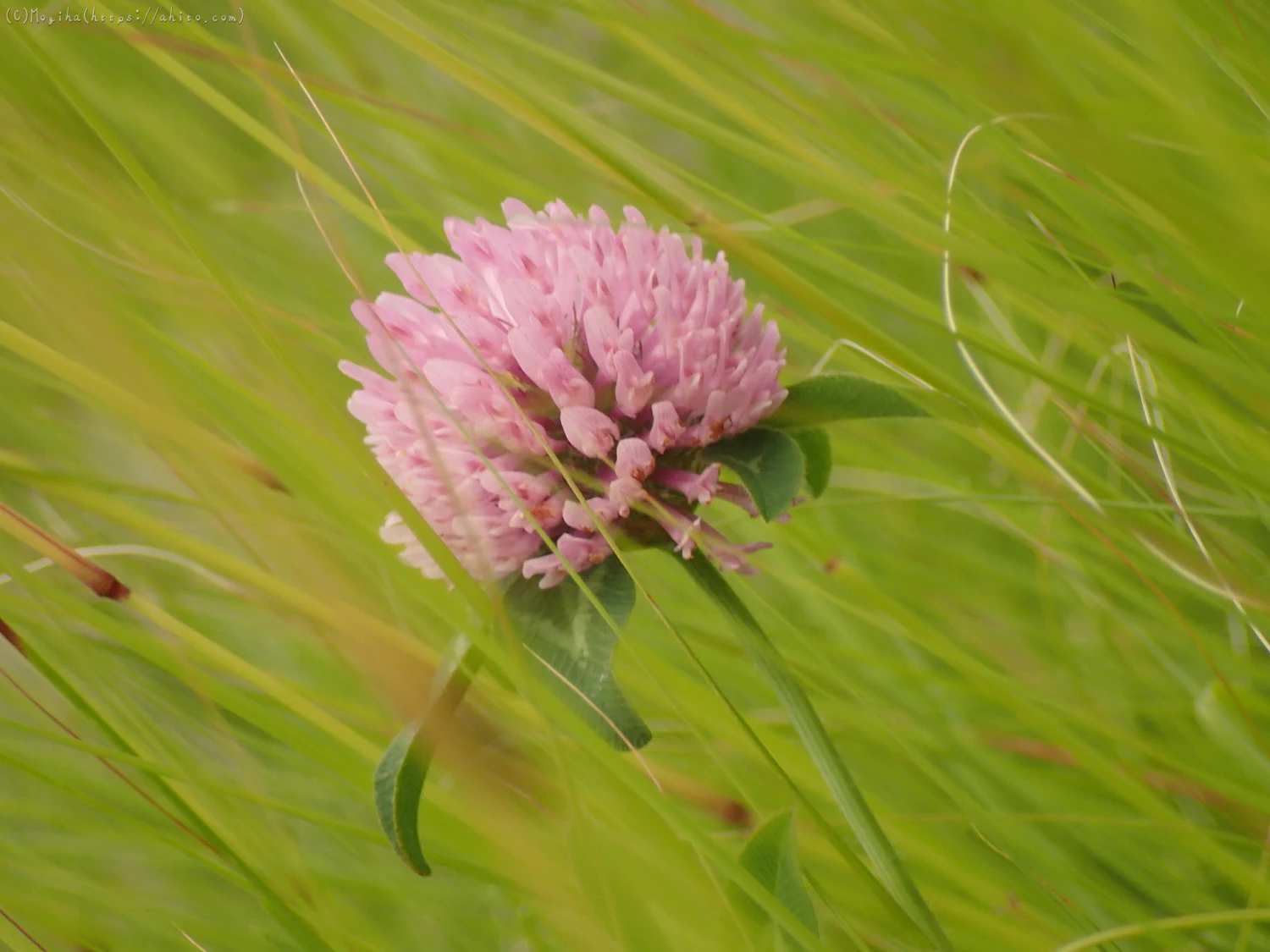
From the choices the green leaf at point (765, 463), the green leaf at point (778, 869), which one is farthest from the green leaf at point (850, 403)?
the green leaf at point (778, 869)

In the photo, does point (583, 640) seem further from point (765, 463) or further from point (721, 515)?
point (721, 515)

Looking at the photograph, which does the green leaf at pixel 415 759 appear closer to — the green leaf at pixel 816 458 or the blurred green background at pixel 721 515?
the blurred green background at pixel 721 515

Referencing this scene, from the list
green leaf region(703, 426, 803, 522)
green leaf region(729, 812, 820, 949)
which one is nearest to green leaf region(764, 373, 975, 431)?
green leaf region(703, 426, 803, 522)

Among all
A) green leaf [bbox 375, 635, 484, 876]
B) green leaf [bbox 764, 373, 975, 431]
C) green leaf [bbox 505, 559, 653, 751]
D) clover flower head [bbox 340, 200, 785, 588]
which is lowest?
green leaf [bbox 375, 635, 484, 876]

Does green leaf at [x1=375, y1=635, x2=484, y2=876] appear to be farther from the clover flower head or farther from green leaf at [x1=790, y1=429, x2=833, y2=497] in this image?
green leaf at [x1=790, y1=429, x2=833, y2=497]

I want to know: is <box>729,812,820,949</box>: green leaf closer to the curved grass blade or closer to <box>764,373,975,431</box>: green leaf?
the curved grass blade

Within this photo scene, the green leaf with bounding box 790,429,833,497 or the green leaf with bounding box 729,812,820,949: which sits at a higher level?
the green leaf with bounding box 790,429,833,497
